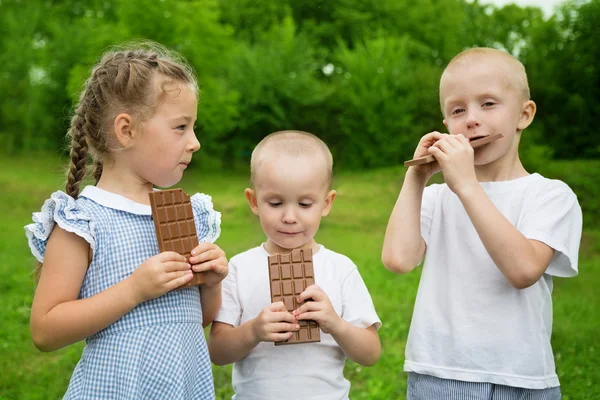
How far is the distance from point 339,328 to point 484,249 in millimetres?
694

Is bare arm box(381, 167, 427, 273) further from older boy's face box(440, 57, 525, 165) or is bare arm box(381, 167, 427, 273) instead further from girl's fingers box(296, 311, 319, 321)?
girl's fingers box(296, 311, 319, 321)

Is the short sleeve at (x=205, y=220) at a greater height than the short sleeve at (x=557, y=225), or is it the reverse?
the short sleeve at (x=205, y=220)

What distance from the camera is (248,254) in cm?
313

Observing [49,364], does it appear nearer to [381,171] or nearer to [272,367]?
[272,367]

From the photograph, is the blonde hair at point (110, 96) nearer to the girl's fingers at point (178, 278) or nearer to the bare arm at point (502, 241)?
the girl's fingers at point (178, 278)

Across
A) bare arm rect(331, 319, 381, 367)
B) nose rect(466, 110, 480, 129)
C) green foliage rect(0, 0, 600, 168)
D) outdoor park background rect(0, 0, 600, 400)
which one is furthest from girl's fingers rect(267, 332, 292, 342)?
green foliage rect(0, 0, 600, 168)

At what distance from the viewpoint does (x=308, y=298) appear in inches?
110

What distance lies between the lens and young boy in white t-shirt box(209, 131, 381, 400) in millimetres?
2913

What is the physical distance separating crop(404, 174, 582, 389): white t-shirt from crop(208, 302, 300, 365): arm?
65cm

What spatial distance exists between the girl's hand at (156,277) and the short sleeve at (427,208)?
112 centimetres

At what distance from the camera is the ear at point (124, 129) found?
279cm

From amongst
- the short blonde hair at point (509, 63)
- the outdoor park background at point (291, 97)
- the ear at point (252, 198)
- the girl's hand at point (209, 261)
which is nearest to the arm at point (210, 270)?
the girl's hand at point (209, 261)

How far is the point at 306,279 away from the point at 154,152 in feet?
2.49

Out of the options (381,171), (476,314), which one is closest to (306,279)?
(476,314)
